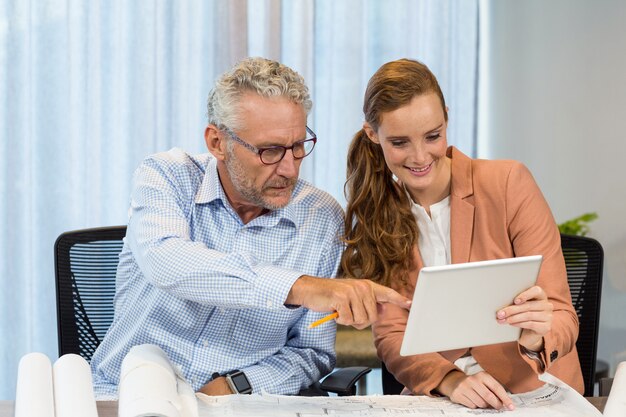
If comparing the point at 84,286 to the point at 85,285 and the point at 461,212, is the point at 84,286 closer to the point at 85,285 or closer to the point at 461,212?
the point at 85,285

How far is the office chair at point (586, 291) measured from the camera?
7.57ft

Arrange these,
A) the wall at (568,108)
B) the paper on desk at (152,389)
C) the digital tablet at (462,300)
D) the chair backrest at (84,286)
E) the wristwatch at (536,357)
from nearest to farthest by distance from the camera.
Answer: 1. the paper on desk at (152,389)
2. the digital tablet at (462,300)
3. the wristwatch at (536,357)
4. the chair backrest at (84,286)
5. the wall at (568,108)

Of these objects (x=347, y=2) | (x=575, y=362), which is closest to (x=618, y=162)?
(x=347, y=2)

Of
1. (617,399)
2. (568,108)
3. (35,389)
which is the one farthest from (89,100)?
(617,399)

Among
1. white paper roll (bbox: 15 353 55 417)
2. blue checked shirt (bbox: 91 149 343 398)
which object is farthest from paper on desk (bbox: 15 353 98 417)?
blue checked shirt (bbox: 91 149 343 398)

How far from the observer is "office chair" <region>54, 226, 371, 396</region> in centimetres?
229

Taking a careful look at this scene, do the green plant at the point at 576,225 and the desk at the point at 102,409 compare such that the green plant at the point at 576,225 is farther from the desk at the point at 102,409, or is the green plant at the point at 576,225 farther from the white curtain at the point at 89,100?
the desk at the point at 102,409

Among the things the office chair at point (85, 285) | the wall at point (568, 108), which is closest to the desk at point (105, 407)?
the office chair at point (85, 285)

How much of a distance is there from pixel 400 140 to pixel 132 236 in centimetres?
66

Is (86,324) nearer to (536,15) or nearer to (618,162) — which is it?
(618,162)

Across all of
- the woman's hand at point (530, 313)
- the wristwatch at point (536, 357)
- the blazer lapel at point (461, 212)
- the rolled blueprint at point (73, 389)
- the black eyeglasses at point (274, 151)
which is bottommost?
the wristwatch at point (536, 357)

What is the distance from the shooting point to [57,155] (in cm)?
356

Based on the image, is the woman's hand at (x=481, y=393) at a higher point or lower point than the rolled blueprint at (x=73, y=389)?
lower

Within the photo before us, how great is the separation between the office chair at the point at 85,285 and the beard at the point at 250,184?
51 cm
